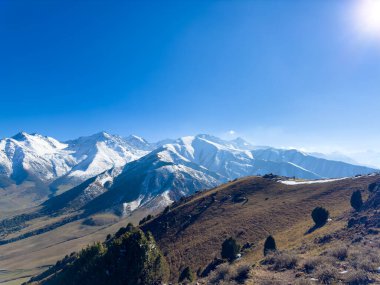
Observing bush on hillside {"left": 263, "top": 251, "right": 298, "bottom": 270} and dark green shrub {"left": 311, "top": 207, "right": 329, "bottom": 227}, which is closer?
bush on hillside {"left": 263, "top": 251, "right": 298, "bottom": 270}

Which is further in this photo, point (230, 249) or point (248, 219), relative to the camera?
point (248, 219)

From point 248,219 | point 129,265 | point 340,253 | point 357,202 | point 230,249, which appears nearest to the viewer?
point 340,253

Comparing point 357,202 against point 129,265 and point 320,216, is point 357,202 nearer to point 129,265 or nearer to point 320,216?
point 320,216

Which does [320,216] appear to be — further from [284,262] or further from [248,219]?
[284,262]

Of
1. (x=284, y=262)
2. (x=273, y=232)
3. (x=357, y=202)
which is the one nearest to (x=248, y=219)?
(x=273, y=232)

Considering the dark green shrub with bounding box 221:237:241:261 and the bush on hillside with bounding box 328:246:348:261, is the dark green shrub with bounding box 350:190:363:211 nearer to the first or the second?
the dark green shrub with bounding box 221:237:241:261

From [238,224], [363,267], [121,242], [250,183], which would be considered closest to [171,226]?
[238,224]

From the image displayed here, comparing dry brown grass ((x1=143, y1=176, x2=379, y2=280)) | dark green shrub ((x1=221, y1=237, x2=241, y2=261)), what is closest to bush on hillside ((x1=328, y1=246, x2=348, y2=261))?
dry brown grass ((x1=143, y1=176, x2=379, y2=280))

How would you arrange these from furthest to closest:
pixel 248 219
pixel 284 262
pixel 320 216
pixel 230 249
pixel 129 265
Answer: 1. pixel 248 219
2. pixel 320 216
3. pixel 230 249
4. pixel 129 265
5. pixel 284 262

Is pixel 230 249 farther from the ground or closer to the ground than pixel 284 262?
closer to the ground

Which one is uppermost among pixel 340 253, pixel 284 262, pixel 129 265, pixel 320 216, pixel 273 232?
pixel 340 253

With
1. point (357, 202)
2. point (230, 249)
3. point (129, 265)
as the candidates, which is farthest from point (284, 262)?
point (357, 202)

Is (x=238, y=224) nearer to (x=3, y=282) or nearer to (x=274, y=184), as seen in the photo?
(x=274, y=184)

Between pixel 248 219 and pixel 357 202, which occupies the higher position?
pixel 357 202
